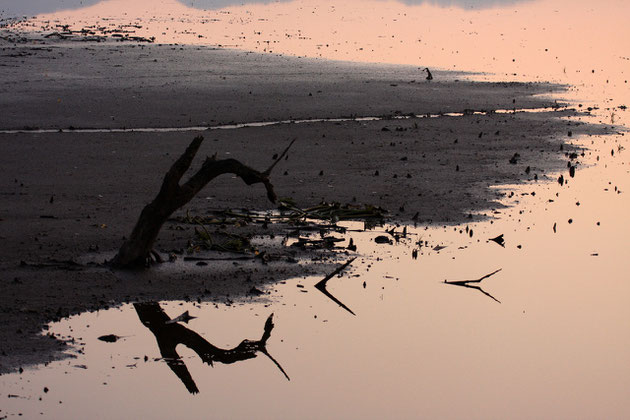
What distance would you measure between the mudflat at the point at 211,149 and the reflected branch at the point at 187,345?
652 millimetres

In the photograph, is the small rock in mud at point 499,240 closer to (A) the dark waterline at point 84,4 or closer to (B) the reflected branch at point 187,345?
(B) the reflected branch at point 187,345

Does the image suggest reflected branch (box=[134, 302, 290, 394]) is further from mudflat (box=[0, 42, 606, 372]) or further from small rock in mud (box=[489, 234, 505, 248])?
small rock in mud (box=[489, 234, 505, 248])

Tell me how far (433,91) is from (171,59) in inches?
309

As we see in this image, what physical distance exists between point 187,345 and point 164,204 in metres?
2.07

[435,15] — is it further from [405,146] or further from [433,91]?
[405,146]

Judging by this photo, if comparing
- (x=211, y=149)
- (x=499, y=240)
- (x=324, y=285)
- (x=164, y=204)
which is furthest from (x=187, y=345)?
(x=211, y=149)

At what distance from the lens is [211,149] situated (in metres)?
17.0

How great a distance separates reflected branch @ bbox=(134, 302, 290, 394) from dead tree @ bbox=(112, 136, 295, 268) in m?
1.20

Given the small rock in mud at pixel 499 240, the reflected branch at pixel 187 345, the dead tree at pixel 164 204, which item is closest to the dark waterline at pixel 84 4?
the small rock in mud at pixel 499 240

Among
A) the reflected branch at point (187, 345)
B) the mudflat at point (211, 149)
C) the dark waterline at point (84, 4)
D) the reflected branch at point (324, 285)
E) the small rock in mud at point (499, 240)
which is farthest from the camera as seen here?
the dark waterline at point (84, 4)

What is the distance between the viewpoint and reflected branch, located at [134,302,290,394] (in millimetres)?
8258

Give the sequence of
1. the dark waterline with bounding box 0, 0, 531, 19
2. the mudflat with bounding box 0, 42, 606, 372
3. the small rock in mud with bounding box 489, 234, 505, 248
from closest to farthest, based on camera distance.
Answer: the mudflat with bounding box 0, 42, 606, 372 < the small rock in mud with bounding box 489, 234, 505, 248 < the dark waterline with bounding box 0, 0, 531, 19

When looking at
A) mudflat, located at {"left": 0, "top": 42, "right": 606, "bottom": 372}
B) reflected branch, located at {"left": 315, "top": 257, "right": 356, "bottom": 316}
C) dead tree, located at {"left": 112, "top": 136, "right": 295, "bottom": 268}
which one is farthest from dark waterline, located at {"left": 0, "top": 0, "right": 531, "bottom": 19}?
reflected branch, located at {"left": 315, "top": 257, "right": 356, "bottom": 316}

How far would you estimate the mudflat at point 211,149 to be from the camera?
10234 millimetres
